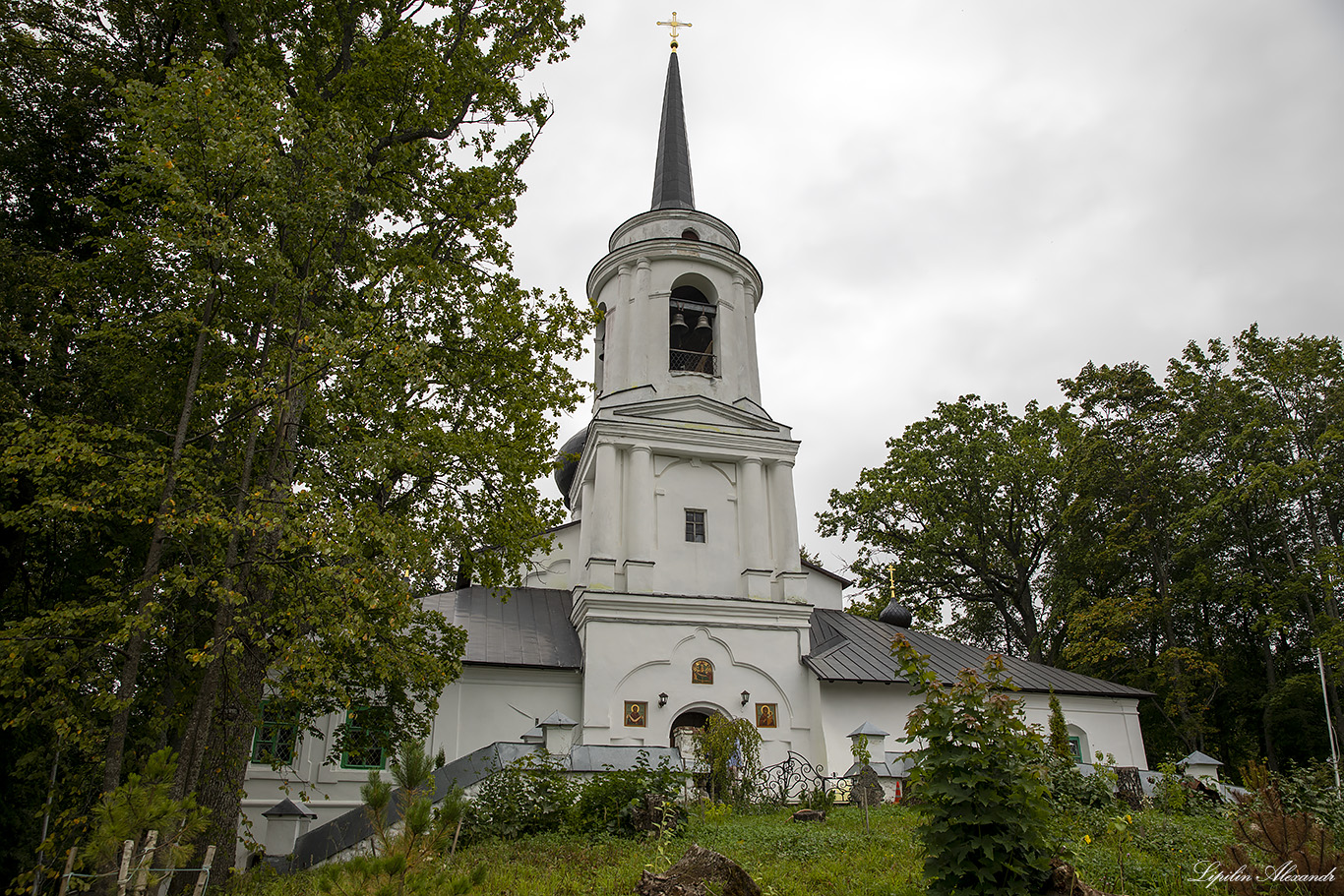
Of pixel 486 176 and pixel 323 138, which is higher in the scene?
pixel 486 176

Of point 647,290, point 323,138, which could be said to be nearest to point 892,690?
point 647,290

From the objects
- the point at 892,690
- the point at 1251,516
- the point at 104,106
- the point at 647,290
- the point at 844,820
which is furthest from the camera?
the point at 1251,516

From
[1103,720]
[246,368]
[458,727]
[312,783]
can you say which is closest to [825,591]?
[1103,720]

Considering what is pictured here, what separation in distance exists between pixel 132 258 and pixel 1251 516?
25334mm

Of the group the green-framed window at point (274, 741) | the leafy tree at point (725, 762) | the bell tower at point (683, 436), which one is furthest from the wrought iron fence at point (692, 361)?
the green-framed window at point (274, 741)

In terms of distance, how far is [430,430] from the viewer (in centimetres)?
1030

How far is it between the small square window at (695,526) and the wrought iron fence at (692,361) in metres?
3.31

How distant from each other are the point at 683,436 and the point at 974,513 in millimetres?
12428

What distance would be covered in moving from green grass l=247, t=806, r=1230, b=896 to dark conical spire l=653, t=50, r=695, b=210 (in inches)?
616

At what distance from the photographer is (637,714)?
629 inches

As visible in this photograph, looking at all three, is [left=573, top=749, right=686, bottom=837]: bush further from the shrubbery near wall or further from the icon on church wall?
the icon on church wall

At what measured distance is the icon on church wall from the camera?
1591 cm

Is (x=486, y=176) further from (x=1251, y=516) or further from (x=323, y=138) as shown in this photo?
(x=1251, y=516)

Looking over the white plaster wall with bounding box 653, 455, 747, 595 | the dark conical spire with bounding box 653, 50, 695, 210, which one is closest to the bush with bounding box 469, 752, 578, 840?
the white plaster wall with bounding box 653, 455, 747, 595
